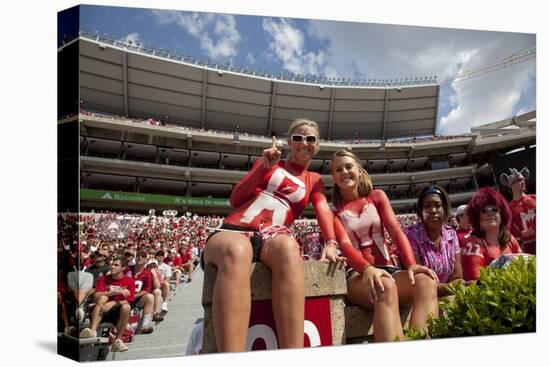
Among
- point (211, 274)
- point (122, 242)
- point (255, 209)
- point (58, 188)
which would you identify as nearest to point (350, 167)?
point (255, 209)

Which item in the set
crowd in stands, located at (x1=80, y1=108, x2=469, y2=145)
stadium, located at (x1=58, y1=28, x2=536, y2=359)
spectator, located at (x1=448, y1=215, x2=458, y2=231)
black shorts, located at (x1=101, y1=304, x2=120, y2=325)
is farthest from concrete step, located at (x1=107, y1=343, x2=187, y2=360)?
spectator, located at (x1=448, y1=215, x2=458, y2=231)

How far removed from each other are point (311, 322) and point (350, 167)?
1498 mm

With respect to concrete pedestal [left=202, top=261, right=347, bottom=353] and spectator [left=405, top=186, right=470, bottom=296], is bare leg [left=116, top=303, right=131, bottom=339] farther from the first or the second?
spectator [left=405, top=186, right=470, bottom=296]

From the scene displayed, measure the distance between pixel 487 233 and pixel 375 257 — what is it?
184 centimetres

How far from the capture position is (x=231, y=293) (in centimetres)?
420

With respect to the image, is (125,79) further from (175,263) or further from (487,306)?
(487,306)

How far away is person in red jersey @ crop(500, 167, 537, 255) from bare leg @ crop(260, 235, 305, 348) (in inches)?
139

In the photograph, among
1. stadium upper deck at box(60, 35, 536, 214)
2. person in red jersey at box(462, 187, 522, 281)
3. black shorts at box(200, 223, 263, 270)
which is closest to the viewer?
black shorts at box(200, 223, 263, 270)

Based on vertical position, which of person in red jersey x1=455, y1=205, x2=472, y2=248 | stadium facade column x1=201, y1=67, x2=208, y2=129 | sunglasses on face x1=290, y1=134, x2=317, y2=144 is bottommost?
person in red jersey x1=455, y1=205, x2=472, y2=248

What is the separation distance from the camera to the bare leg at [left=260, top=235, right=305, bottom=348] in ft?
14.1

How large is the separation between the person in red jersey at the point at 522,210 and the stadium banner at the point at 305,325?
3.16 m

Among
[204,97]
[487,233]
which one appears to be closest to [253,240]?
[204,97]

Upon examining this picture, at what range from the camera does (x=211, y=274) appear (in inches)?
170

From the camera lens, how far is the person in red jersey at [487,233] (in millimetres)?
6215
